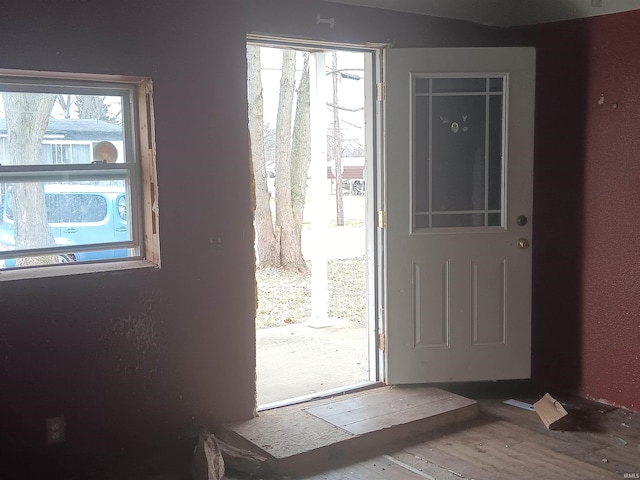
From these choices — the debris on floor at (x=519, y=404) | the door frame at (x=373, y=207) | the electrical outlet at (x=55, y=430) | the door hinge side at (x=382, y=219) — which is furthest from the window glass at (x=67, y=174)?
the debris on floor at (x=519, y=404)

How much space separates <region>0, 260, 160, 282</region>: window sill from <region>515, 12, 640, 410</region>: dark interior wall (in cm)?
238

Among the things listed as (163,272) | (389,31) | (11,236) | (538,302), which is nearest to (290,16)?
(389,31)

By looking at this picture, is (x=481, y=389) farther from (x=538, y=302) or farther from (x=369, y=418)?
(x=369, y=418)

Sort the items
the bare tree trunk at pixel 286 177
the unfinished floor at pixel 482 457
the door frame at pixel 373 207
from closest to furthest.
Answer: the unfinished floor at pixel 482 457, the door frame at pixel 373 207, the bare tree trunk at pixel 286 177

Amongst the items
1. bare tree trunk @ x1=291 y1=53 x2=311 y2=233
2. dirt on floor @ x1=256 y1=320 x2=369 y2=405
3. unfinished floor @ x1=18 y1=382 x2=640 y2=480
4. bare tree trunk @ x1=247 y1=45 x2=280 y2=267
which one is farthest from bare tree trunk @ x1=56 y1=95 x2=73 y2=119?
bare tree trunk @ x1=291 y1=53 x2=311 y2=233

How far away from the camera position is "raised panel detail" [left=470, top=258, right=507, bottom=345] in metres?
3.86

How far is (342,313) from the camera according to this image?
664 centimetres

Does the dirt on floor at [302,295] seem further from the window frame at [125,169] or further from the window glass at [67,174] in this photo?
the window glass at [67,174]

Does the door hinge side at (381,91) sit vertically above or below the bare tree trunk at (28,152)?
above

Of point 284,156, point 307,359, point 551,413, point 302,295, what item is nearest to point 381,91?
point 551,413

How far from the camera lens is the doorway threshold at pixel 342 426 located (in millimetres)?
3025

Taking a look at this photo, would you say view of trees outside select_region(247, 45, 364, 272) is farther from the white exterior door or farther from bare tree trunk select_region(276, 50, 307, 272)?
the white exterior door

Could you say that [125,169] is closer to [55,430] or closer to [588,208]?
[55,430]

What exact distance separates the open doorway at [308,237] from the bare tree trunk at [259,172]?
0.04 feet
